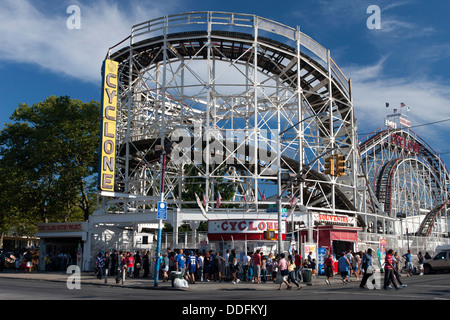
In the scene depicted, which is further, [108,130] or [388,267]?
[108,130]

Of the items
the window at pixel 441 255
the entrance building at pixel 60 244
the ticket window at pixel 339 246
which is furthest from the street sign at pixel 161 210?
the window at pixel 441 255

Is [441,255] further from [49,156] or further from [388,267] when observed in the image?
[49,156]

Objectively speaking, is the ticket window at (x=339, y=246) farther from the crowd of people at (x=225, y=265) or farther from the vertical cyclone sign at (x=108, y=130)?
the vertical cyclone sign at (x=108, y=130)

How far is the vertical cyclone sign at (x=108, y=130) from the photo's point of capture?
3228 cm

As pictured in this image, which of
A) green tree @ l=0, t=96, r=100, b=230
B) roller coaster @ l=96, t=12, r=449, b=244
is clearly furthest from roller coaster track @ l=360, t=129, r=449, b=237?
green tree @ l=0, t=96, r=100, b=230

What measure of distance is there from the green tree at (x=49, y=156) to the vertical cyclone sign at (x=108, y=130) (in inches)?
490

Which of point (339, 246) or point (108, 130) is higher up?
point (108, 130)

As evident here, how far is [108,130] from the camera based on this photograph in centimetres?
3294

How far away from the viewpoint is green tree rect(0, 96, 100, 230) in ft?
142

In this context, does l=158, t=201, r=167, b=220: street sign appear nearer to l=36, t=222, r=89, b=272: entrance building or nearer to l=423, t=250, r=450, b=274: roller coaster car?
l=36, t=222, r=89, b=272: entrance building

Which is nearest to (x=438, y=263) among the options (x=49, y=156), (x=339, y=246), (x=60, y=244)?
(x=339, y=246)

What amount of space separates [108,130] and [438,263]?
80.6 feet

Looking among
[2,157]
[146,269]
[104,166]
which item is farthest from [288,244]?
[2,157]
